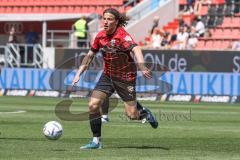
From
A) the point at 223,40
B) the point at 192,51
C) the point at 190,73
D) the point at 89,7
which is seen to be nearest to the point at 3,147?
the point at 190,73

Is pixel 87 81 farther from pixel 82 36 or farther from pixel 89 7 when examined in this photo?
pixel 89 7

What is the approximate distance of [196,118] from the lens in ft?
66.4

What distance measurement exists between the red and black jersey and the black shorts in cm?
8

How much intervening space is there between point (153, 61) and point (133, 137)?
16849 mm

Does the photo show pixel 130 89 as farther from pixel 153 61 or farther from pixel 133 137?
pixel 153 61

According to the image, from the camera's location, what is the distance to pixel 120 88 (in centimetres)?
1319

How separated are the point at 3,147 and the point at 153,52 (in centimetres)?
1964

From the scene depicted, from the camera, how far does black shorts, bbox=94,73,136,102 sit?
1314 cm

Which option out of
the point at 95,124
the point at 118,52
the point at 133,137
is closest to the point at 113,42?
the point at 118,52

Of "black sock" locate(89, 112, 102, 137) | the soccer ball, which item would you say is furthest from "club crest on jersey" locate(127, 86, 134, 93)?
the soccer ball

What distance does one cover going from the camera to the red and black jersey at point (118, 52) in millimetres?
12992

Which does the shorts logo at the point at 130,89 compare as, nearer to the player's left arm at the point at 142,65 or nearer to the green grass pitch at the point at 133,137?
the player's left arm at the point at 142,65

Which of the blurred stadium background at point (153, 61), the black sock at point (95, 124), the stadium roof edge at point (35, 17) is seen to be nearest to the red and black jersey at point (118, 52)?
the black sock at point (95, 124)

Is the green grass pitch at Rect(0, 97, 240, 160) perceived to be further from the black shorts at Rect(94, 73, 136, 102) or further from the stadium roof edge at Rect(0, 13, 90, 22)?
the stadium roof edge at Rect(0, 13, 90, 22)
